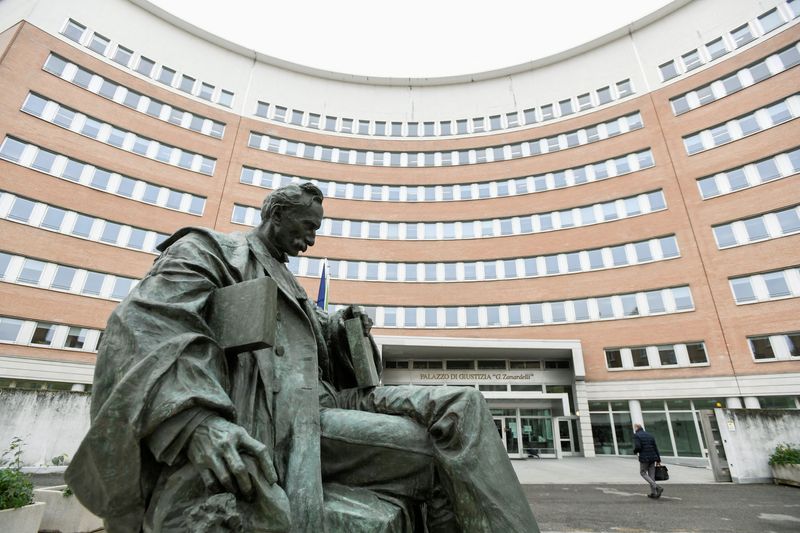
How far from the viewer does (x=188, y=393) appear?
53.5 inches

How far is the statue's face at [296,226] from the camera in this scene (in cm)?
231

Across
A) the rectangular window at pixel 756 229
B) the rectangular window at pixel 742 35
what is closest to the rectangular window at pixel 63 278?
the rectangular window at pixel 756 229

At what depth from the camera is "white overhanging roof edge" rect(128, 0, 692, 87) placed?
32.7 meters

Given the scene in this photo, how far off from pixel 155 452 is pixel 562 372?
97.6 ft

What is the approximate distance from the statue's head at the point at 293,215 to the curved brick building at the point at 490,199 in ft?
79.6

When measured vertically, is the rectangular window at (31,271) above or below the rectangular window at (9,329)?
above

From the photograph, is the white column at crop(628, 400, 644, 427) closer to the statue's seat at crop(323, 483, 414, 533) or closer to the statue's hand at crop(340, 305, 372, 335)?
the statue's hand at crop(340, 305, 372, 335)

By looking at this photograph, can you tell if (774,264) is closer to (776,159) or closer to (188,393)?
(776,159)

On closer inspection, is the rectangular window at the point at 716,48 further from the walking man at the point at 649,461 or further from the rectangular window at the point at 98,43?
the rectangular window at the point at 98,43

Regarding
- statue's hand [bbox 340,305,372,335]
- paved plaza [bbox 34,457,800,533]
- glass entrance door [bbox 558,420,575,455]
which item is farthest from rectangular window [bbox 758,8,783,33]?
statue's hand [bbox 340,305,372,335]

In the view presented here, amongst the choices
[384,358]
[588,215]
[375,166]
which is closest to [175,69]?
[375,166]

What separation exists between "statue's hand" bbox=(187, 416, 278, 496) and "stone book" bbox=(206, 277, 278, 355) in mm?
352

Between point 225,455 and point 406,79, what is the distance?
41686mm

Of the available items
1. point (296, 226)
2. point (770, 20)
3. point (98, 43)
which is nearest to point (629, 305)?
point (770, 20)
